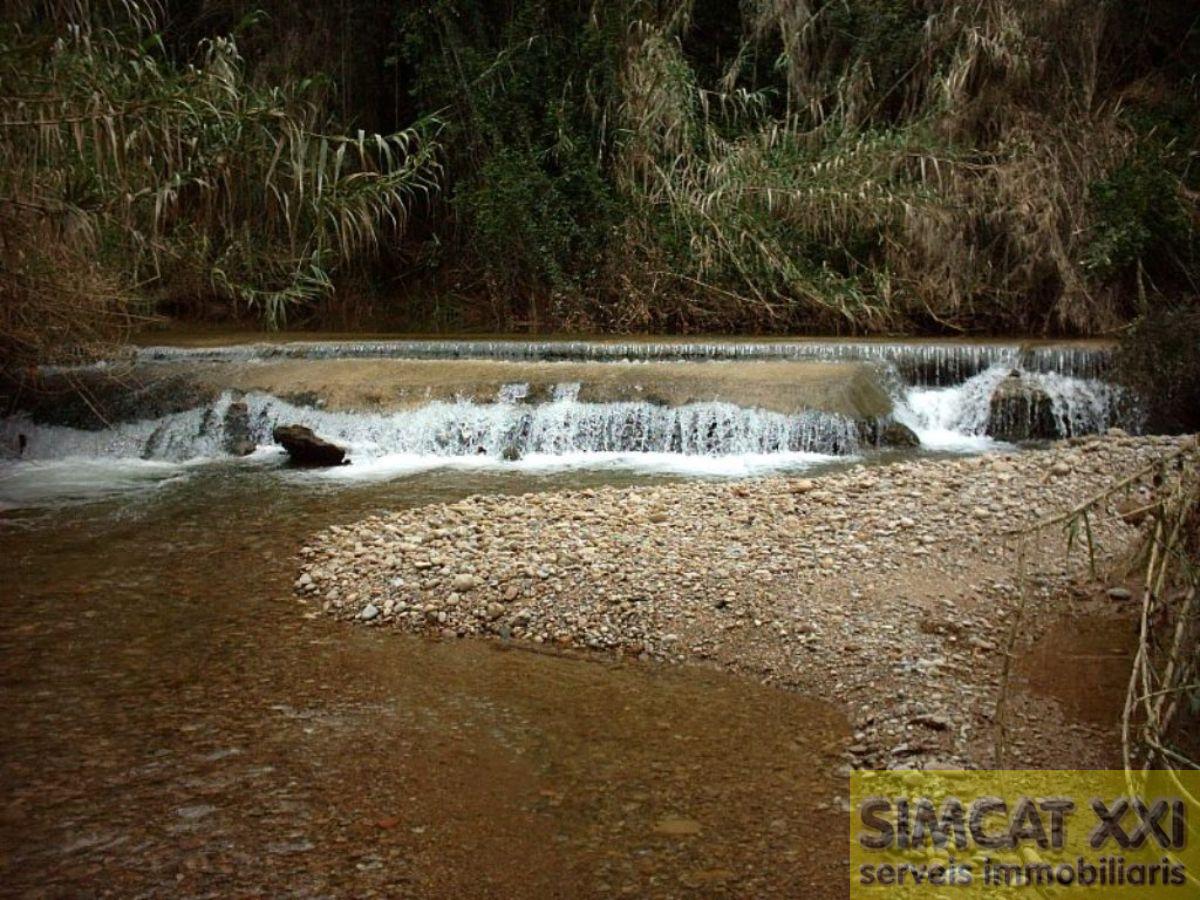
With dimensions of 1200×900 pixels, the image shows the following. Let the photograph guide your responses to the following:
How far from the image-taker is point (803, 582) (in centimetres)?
454

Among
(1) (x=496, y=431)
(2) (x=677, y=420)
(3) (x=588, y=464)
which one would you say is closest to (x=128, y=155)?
(1) (x=496, y=431)

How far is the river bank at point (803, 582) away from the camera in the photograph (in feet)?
11.9

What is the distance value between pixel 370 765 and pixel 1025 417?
7.22m

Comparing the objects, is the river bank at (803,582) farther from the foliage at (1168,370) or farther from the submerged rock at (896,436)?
the foliage at (1168,370)

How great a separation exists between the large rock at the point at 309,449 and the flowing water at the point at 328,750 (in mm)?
1608

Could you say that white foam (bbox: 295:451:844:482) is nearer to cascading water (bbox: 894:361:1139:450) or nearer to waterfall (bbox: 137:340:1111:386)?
cascading water (bbox: 894:361:1139:450)

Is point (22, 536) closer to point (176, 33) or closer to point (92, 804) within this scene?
point (92, 804)

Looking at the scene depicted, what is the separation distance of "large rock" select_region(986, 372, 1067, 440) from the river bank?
2810 mm

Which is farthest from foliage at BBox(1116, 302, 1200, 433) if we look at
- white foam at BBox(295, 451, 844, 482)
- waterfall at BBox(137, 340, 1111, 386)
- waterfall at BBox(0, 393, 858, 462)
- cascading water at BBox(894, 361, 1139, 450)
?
white foam at BBox(295, 451, 844, 482)

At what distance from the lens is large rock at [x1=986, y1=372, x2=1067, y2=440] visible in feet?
29.3

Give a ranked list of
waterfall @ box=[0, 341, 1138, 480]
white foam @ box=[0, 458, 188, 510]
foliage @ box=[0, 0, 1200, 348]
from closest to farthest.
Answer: white foam @ box=[0, 458, 188, 510] → waterfall @ box=[0, 341, 1138, 480] → foliage @ box=[0, 0, 1200, 348]

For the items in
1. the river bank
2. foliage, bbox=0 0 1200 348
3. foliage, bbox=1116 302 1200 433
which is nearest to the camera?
the river bank

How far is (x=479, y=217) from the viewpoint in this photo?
13523 mm

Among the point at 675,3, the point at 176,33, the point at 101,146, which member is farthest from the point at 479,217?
the point at 101,146
